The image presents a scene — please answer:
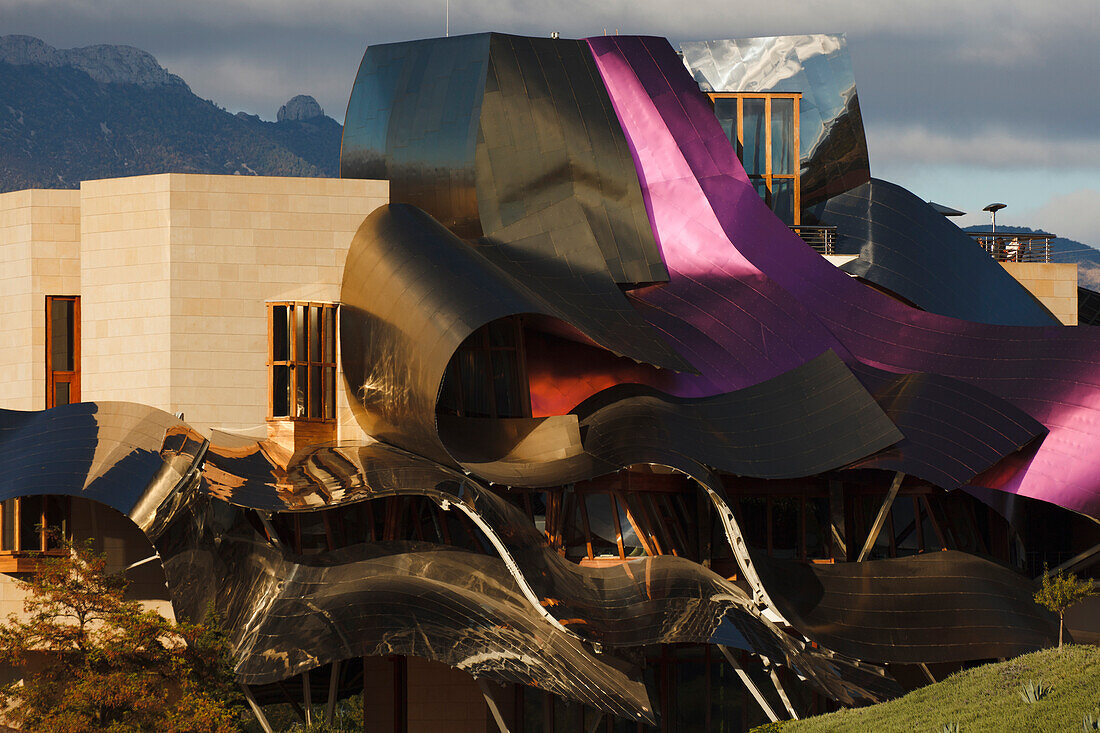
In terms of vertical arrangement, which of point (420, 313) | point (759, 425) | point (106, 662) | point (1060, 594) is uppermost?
point (420, 313)

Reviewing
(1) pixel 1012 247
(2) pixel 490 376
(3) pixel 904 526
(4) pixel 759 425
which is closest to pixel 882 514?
(4) pixel 759 425

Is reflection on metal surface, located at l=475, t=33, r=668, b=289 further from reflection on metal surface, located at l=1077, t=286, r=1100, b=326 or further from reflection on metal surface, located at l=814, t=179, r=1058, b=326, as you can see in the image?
reflection on metal surface, located at l=1077, t=286, r=1100, b=326

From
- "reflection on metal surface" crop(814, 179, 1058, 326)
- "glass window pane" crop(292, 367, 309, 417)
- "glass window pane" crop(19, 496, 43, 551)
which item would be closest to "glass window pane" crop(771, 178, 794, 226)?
"reflection on metal surface" crop(814, 179, 1058, 326)

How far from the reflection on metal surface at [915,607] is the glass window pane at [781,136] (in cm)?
1607

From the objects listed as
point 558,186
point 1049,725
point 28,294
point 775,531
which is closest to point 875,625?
point 775,531

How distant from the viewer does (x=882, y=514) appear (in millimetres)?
28500

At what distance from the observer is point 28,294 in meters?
32.0

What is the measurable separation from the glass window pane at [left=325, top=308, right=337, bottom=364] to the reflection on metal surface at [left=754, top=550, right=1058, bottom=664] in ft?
32.4

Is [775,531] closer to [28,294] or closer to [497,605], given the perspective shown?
[497,605]

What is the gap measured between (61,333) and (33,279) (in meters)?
1.36

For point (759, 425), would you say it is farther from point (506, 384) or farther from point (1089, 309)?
point (1089, 309)

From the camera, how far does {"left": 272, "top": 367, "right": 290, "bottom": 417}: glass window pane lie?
29391 mm

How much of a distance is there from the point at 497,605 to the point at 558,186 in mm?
12152

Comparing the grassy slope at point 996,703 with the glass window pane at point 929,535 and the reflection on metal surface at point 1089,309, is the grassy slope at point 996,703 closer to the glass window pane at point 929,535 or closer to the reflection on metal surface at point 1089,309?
the glass window pane at point 929,535
